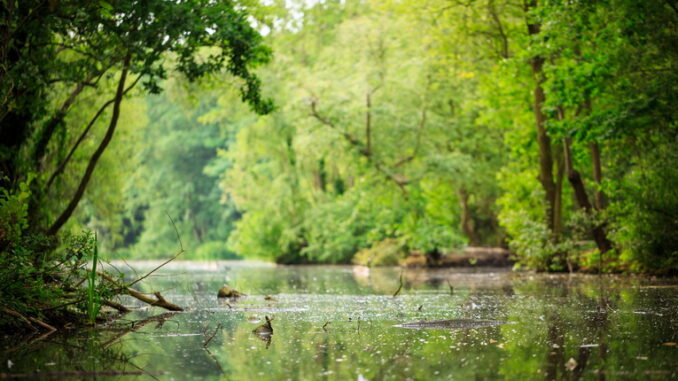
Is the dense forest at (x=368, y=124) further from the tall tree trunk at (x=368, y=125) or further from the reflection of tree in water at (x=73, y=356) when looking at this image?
the reflection of tree in water at (x=73, y=356)

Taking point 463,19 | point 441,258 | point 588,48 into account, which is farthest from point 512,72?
point 441,258

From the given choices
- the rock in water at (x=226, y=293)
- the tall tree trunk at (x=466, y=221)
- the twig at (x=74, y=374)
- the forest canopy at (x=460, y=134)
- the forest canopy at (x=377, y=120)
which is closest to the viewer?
the twig at (x=74, y=374)

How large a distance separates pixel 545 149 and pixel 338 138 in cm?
1122

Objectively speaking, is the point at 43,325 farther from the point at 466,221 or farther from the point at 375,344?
the point at 466,221

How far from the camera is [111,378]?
5594 millimetres

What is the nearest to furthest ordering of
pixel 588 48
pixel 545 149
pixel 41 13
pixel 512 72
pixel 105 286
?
pixel 105 286 → pixel 41 13 → pixel 588 48 → pixel 512 72 → pixel 545 149

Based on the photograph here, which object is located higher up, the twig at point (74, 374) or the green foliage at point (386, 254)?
the twig at point (74, 374)

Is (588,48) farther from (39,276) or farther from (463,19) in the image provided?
(39,276)

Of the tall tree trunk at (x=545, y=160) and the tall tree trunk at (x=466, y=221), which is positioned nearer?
the tall tree trunk at (x=545, y=160)

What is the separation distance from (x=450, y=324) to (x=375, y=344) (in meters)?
1.84

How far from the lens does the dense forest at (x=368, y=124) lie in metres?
12.1

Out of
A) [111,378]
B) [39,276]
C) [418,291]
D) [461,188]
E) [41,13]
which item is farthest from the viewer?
[461,188]

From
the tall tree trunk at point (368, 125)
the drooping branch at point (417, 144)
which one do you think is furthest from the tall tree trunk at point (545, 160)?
the tall tree trunk at point (368, 125)

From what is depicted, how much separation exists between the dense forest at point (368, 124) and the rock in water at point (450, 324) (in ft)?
13.2
